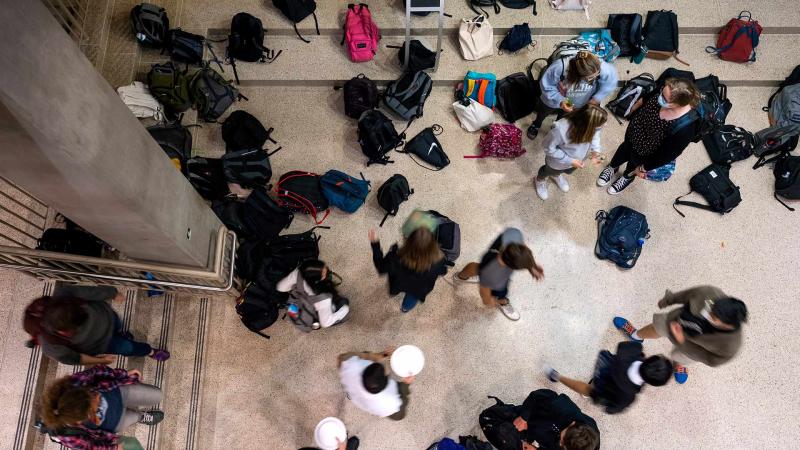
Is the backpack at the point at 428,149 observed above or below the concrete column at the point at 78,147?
above

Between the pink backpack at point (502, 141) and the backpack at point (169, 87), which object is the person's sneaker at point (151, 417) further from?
the pink backpack at point (502, 141)

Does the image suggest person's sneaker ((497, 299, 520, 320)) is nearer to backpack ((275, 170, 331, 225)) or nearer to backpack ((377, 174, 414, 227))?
backpack ((377, 174, 414, 227))

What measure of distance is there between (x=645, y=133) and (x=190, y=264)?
13.7 ft

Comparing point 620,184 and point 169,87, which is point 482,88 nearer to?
point 620,184

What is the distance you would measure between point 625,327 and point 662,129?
192cm

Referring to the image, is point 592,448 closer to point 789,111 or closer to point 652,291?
point 652,291

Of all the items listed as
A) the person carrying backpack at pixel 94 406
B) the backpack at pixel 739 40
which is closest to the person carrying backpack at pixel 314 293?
the person carrying backpack at pixel 94 406

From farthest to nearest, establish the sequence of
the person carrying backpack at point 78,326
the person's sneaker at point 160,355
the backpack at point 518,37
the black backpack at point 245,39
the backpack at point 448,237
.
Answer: the backpack at point 518,37 < the black backpack at point 245,39 < the backpack at point 448,237 < the person's sneaker at point 160,355 < the person carrying backpack at point 78,326

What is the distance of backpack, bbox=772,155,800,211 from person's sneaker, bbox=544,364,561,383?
3183 mm

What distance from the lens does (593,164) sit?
19.2ft

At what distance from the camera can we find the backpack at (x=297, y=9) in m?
6.18

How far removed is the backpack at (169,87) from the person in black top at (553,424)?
4.67 metres

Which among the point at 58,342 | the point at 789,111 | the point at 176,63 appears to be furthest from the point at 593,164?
the point at 58,342

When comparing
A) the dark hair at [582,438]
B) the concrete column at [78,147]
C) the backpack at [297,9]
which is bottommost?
the dark hair at [582,438]
